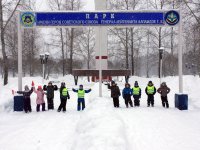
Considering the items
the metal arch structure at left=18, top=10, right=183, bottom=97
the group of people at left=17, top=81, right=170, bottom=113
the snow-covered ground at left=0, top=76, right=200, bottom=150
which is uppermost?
the metal arch structure at left=18, top=10, right=183, bottom=97

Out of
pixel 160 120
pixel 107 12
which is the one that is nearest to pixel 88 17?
pixel 107 12

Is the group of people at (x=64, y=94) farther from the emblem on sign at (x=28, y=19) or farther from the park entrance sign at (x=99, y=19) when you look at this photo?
the emblem on sign at (x=28, y=19)

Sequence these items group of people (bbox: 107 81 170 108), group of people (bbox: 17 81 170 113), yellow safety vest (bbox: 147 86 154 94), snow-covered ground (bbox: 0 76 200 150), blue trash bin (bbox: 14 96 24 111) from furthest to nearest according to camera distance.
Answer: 1. yellow safety vest (bbox: 147 86 154 94)
2. group of people (bbox: 107 81 170 108)
3. blue trash bin (bbox: 14 96 24 111)
4. group of people (bbox: 17 81 170 113)
5. snow-covered ground (bbox: 0 76 200 150)

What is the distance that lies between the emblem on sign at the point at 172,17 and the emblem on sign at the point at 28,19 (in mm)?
7117

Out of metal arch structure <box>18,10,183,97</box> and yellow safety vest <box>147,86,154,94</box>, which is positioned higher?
metal arch structure <box>18,10,183,97</box>

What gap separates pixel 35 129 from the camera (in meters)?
9.34

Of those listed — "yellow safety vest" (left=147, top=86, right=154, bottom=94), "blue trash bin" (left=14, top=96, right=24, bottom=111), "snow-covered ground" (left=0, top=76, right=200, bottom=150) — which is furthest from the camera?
"yellow safety vest" (left=147, top=86, right=154, bottom=94)

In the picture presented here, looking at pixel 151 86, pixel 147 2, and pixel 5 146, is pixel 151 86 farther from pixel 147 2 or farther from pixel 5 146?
pixel 147 2

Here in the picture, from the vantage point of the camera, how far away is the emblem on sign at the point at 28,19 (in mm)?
14383

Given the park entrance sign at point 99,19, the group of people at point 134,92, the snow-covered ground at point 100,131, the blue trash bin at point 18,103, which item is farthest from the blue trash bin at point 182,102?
the blue trash bin at point 18,103

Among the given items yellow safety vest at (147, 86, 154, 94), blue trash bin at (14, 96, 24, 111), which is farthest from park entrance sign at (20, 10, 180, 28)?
blue trash bin at (14, 96, 24, 111)

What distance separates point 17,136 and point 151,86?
7.87 meters

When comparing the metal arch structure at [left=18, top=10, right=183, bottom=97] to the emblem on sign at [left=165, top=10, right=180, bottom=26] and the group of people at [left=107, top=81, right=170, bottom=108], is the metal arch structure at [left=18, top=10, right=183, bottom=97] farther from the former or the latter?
the group of people at [left=107, top=81, right=170, bottom=108]

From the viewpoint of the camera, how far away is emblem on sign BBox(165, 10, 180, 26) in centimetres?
1447
